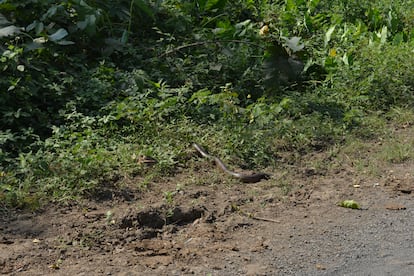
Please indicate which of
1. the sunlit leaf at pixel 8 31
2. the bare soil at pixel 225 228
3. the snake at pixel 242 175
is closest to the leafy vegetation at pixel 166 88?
the sunlit leaf at pixel 8 31

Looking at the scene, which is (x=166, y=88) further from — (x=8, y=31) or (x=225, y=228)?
(x=225, y=228)

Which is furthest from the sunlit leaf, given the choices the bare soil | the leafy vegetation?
the bare soil

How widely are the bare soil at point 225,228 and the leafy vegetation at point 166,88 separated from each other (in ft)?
1.04

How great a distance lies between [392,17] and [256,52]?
2534 millimetres

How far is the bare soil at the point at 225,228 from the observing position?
4035 mm

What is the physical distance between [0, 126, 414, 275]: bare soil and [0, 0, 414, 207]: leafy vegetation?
0.32 meters

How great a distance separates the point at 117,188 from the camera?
5.13m

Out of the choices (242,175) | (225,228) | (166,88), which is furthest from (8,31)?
(225,228)

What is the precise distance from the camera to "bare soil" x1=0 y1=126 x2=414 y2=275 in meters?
4.04

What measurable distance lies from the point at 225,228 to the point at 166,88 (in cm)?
242

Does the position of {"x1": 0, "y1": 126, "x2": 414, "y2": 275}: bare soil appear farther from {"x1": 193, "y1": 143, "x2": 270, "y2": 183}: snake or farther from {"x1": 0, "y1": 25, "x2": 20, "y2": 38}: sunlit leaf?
{"x1": 0, "y1": 25, "x2": 20, "y2": 38}: sunlit leaf

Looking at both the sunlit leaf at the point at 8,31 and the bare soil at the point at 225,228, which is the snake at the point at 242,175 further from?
the sunlit leaf at the point at 8,31

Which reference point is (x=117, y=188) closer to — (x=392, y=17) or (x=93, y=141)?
(x=93, y=141)

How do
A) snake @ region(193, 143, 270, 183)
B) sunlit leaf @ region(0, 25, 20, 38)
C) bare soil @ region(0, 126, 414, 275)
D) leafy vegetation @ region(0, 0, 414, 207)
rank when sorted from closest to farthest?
bare soil @ region(0, 126, 414, 275)
snake @ region(193, 143, 270, 183)
leafy vegetation @ region(0, 0, 414, 207)
sunlit leaf @ region(0, 25, 20, 38)
